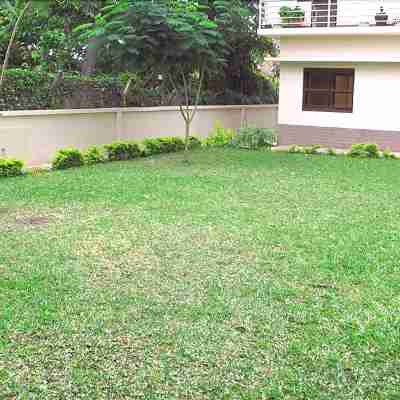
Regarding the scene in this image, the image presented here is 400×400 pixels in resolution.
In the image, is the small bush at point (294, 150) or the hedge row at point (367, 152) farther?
the small bush at point (294, 150)

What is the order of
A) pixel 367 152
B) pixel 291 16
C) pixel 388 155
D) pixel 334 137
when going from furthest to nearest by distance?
pixel 334 137 < pixel 291 16 < pixel 367 152 < pixel 388 155

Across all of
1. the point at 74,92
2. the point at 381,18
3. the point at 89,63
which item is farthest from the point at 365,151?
the point at 89,63

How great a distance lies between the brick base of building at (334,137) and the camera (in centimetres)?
1723

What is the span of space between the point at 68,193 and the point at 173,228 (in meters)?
3.10

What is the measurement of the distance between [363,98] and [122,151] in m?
7.03

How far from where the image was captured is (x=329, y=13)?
16.9 m

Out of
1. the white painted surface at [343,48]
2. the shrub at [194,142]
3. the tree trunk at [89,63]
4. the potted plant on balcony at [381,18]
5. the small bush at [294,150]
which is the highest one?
the potted plant on balcony at [381,18]

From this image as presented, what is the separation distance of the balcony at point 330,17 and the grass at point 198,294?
294 inches

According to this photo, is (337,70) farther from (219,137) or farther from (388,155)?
(219,137)

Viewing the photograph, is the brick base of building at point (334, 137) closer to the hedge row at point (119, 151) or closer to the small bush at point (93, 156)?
the hedge row at point (119, 151)

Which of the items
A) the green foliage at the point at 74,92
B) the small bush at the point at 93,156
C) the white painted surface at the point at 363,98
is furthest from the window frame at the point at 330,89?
the small bush at the point at 93,156

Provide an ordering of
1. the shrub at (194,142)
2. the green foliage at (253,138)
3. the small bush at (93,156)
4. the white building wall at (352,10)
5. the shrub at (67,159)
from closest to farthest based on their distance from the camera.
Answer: the shrub at (67,159) < the small bush at (93,156) < the white building wall at (352,10) < the shrub at (194,142) < the green foliage at (253,138)

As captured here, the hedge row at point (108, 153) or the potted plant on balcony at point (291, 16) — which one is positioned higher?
the potted plant on balcony at point (291, 16)

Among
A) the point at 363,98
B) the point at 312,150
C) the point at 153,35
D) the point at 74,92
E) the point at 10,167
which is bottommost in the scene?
the point at 312,150
